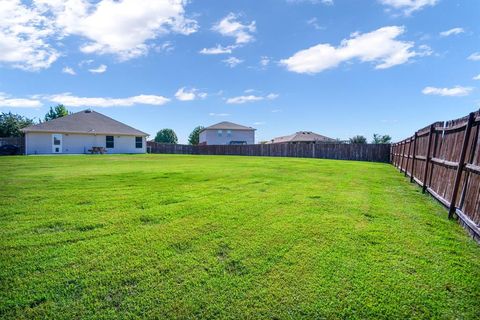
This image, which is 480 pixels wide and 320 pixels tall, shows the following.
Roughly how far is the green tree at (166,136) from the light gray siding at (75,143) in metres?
46.3

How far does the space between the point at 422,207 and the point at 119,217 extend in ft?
18.3

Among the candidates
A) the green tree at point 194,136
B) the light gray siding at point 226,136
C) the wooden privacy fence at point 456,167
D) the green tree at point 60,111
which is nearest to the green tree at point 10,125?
the green tree at point 60,111

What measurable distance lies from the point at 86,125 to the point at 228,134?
22.4 metres

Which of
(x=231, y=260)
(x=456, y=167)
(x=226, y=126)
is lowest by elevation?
(x=231, y=260)

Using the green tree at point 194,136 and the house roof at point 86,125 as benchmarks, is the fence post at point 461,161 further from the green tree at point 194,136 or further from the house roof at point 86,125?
the green tree at point 194,136

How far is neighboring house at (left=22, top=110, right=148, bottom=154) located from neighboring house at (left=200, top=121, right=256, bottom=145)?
1516 centimetres

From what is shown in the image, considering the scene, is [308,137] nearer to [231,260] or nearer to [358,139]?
[358,139]

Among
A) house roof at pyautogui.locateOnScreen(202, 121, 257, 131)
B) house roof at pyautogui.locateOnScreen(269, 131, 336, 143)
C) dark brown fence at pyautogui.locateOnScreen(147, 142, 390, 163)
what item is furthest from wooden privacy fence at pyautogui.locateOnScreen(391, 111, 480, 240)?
house roof at pyautogui.locateOnScreen(202, 121, 257, 131)

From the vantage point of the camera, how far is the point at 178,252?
2.90 metres

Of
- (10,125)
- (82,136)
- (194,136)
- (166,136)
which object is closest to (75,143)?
(82,136)

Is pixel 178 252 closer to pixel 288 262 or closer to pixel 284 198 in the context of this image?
pixel 288 262

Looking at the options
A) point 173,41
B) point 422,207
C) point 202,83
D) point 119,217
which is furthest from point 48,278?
point 202,83

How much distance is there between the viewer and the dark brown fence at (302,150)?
74.5ft

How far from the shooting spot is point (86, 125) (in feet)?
89.5
